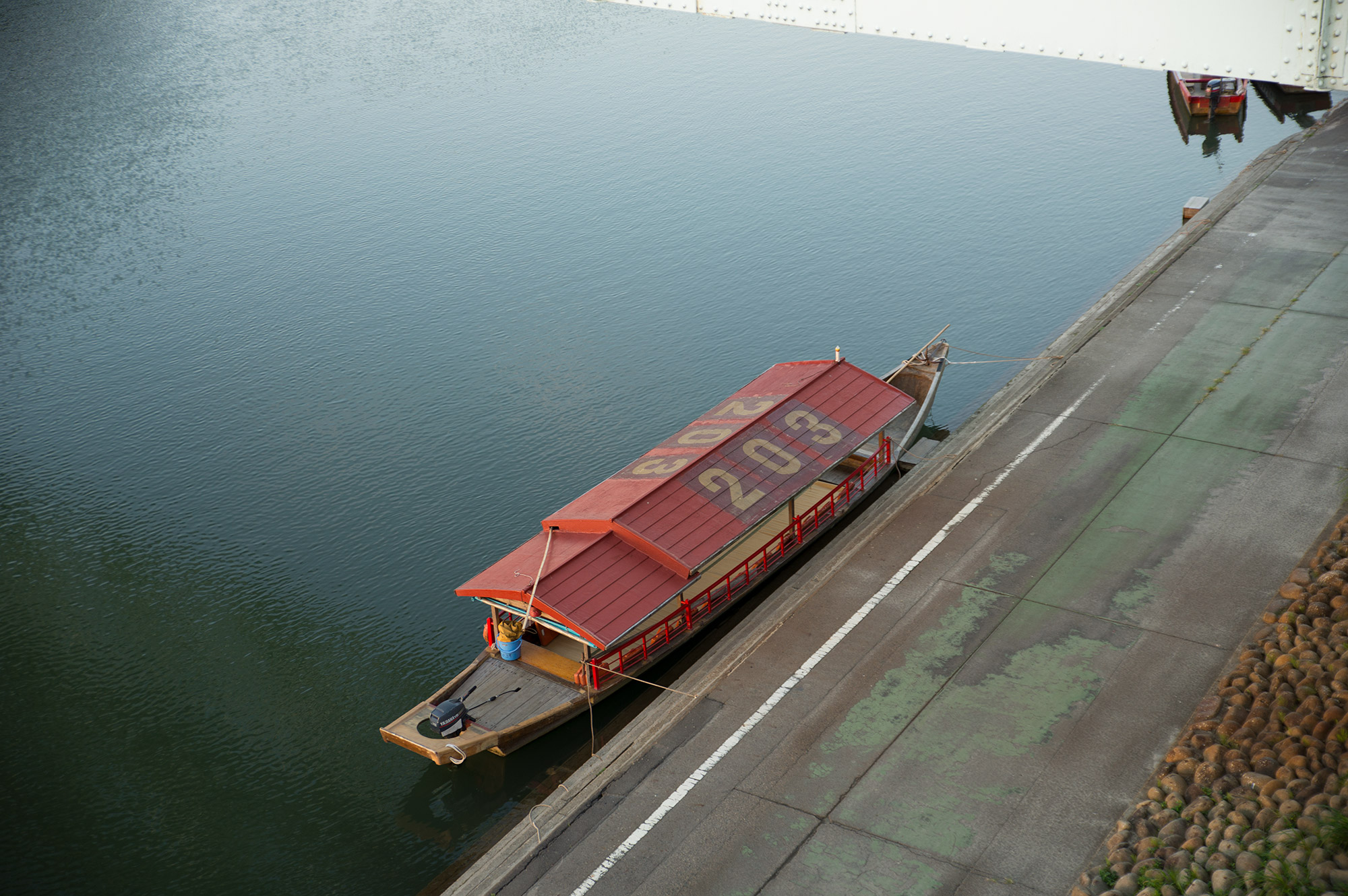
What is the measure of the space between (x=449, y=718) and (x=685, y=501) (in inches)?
290

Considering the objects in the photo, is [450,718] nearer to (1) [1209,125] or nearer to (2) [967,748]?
(2) [967,748]

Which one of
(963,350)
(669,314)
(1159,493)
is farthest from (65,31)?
(1159,493)

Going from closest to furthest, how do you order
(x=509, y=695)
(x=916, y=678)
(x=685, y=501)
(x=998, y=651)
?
(x=916, y=678) → (x=998, y=651) → (x=509, y=695) → (x=685, y=501)

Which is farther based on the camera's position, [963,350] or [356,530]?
[963,350]

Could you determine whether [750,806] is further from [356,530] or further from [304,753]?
[356,530]

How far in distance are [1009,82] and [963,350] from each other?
35.9 metres

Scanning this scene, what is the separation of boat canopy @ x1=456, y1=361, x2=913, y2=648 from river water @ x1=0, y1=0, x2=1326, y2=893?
3.56 meters

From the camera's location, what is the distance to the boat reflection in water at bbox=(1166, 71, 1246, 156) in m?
62.3

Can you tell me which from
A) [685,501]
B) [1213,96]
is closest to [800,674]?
[685,501]

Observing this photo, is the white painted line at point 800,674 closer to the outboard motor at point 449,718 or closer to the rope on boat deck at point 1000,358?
the rope on boat deck at point 1000,358

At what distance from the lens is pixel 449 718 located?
79.0 ft

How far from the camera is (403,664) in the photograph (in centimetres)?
2911

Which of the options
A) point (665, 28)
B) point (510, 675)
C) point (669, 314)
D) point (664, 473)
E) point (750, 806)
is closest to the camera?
point (750, 806)

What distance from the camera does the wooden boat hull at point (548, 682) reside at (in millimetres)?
24359
